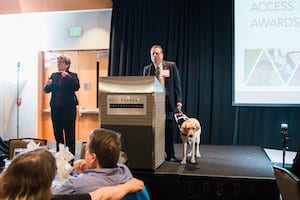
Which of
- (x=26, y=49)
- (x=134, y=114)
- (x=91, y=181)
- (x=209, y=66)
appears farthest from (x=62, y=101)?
(x=91, y=181)

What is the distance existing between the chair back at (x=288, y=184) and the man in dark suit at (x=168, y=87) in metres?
1.37

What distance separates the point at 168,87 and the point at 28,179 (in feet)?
7.70

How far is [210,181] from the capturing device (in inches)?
103

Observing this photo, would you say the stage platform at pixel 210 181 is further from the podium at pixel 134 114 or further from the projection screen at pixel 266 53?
the projection screen at pixel 266 53

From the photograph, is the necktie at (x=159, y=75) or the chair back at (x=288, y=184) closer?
the chair back at (x=288, y=184)

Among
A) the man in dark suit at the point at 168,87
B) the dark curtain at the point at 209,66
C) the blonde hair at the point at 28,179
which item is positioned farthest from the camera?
the dark curtain at the point at 209,66

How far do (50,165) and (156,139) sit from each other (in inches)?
65.0

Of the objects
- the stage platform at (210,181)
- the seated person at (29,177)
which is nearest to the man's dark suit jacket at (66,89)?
the stage platform at (210,181)

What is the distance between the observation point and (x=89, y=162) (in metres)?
1.55

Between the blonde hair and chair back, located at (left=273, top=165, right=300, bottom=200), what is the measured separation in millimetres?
1313

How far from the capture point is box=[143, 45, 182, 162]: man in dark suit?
10.6 feet

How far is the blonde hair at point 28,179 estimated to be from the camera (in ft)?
3.37

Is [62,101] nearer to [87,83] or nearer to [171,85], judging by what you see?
[171,85]

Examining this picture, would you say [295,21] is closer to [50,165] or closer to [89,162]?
[89,162]
